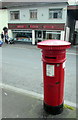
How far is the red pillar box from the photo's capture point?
2.46 metres

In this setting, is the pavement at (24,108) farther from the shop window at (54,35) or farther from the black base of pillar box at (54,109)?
the shop window at (54,35)

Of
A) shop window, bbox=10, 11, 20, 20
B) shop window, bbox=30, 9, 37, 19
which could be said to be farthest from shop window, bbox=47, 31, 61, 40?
shop window, bbox=10, 11, 20, 20

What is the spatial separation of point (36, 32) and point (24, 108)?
17.0 meters

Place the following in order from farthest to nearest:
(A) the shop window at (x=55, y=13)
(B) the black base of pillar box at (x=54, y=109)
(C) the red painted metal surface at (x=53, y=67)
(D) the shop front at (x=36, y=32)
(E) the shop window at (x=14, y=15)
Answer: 1. (E) the shop window at (x=14, y=15)
2. (D) the shop front at (x=36, y=32)
3. (A) the shop window at (x=55, y=13)
4. (B) the black base of pillar box at (x=54, y=109)
5. (C) the red painted metal surface at (x=53, y=67)

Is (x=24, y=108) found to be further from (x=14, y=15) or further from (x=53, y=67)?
(x=14, y=15)

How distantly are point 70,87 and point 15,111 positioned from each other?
2286mm

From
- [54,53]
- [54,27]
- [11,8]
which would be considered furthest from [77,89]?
[11,8]

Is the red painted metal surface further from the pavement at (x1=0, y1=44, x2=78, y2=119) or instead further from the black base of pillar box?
the pavement at (x1=0, y1=44, x2=78, y2=119)

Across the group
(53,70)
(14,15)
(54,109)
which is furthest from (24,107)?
(14,15)

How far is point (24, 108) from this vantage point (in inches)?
121

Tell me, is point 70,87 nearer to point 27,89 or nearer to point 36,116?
point 27,89

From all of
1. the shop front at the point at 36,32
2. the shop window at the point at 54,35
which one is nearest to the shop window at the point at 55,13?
the shop front at the point at 36,32

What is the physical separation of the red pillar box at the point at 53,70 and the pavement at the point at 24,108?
0.16 metres

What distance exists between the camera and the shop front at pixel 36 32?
1733 cm
